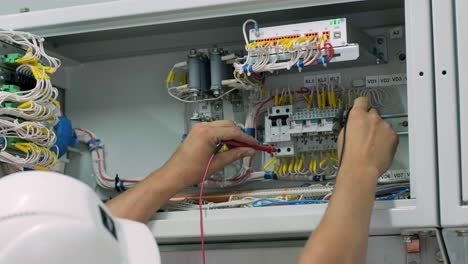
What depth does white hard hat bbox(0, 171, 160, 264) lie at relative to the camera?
78cm

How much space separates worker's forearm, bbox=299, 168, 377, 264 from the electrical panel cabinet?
70 mm

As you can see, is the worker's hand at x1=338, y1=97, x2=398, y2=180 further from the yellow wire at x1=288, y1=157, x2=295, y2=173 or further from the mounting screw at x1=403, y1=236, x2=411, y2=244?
the yellow wire at x1=288, y1=157, x2=295, y2=173

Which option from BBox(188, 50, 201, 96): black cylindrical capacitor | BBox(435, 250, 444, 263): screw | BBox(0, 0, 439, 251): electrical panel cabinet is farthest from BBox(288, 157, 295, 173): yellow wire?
BBox(435, 250, 444, 263): screw

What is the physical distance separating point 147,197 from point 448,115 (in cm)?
61

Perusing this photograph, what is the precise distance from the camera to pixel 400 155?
1562mm

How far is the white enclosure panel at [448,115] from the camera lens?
1.18 metres

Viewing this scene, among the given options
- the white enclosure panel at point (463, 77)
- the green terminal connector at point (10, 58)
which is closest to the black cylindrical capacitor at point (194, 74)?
the green terminal connector at point (10, 58)

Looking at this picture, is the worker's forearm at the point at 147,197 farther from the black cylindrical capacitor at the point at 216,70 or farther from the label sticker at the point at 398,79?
the label sticker at the point at 398,79

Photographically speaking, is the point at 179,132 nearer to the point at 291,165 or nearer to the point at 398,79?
the point at 291,165

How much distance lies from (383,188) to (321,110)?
0.79ft

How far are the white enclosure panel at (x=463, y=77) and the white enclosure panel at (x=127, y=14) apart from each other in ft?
0.79

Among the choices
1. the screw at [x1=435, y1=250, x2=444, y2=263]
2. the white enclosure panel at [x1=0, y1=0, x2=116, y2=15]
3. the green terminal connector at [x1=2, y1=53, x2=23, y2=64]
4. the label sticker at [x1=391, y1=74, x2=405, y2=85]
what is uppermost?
the white enclosure panel at [x1=0, y1=0, x2=116, y2=15]

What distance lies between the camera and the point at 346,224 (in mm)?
1140

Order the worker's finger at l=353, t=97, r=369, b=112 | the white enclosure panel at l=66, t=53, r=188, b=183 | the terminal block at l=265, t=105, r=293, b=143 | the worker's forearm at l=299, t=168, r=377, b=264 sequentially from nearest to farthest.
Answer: the worker's forearm at l=299, t=168, r=377, b=264 < the worker's finger at l=353, t=97, r=369, b=112 < the terminal block at l=265, t=105, r=293, b=143 < the white enclosure panel at l=66, t=53, r=188, b=183
